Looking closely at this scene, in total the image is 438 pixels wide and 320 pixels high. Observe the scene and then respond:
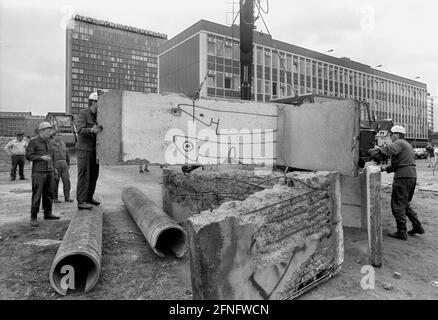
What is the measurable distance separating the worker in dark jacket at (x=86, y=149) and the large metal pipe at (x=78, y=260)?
108 centimetres

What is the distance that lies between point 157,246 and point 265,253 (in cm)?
212

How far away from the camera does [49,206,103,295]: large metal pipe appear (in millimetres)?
3779

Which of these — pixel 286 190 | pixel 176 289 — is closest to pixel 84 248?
pixel 176 289

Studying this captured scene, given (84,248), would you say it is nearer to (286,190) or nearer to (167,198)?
(286,190)

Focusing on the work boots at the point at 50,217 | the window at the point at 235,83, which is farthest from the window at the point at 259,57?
the work boots at the point at 50,217

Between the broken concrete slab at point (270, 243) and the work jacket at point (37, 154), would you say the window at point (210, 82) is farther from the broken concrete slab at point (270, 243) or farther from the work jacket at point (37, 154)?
the broken concrete slab at point (270, 243)

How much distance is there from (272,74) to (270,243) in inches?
1365

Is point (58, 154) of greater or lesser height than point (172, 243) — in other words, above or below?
above

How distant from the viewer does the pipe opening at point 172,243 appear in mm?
4953

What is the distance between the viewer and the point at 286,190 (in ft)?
12.9

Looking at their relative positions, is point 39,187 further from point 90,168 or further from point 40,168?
point 90,168

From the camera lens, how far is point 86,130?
516 centimetres

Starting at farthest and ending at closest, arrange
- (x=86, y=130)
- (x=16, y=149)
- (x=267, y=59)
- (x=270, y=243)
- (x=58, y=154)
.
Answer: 1. (x=267, y=59)
2. (x=16, y=149)
3. (x=58, y=154)
4. (x=86, y=130)
5. (x=270, y=243)

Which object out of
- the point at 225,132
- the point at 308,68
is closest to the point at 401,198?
the point at 225,132
